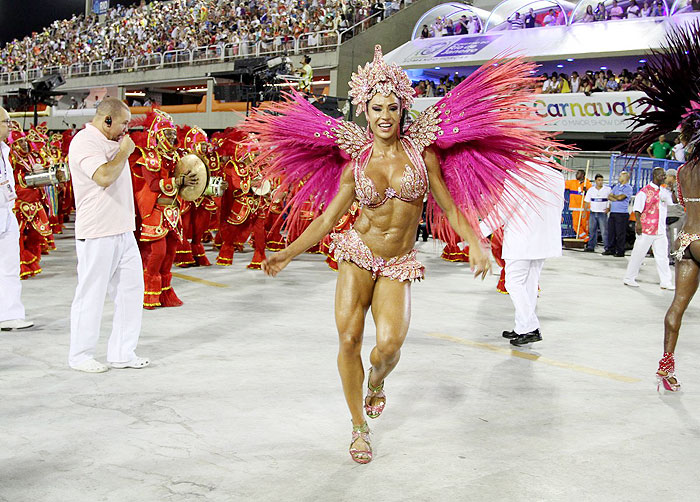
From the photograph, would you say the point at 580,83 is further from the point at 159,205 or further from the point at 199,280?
the point at 159,205

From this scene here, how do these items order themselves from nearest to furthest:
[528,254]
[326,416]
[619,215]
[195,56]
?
[326,416]
[528,254]
[619,215]
[195,56]

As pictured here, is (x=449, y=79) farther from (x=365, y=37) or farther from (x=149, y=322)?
(x=149, y=322)

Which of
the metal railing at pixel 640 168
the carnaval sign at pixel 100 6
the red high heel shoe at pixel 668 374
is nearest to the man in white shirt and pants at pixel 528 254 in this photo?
the red high heel shoe at pixel 668 374

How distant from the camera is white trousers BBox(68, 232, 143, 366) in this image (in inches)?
203

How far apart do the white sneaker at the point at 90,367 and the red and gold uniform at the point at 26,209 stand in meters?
4.72

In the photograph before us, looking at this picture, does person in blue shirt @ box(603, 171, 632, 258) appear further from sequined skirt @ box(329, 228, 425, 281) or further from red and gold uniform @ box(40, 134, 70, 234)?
sequined skirt @ box(329, 228, 425, 281)

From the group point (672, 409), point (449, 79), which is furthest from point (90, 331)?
point (449, 79)

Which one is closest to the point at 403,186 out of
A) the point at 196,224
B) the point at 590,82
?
the point at 196,224

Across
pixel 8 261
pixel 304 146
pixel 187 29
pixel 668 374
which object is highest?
pixel 187 29

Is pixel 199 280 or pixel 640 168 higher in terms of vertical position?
pixel 640 168

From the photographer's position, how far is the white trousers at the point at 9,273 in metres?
6.46

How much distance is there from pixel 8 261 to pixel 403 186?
4.24 meters

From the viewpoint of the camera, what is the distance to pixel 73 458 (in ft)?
12.0

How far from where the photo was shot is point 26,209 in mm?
9375
